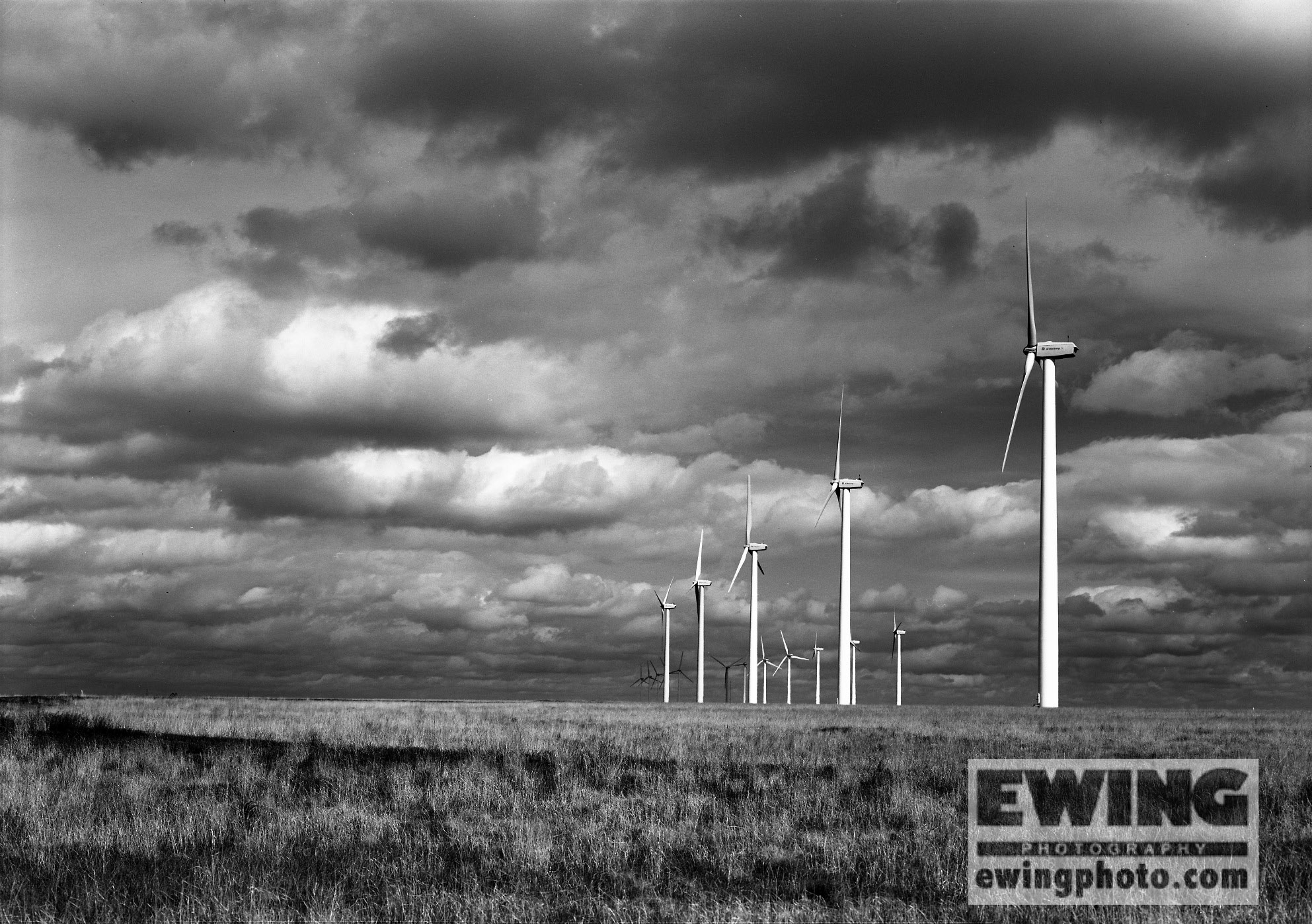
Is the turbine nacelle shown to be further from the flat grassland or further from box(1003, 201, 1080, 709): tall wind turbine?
the flat grassland

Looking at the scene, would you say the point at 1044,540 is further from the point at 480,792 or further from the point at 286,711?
the point at 480,792

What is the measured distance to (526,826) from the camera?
22469 mm

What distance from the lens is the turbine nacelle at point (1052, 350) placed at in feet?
297

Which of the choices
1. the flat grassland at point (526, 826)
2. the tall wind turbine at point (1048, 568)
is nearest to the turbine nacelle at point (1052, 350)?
the tall wind turbine at point (1048, 568)

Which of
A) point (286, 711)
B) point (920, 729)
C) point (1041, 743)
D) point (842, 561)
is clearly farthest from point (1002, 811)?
point (842, 561)

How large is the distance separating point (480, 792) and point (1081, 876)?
14.0 metres

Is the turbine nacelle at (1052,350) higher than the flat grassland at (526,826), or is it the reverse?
the turbine nacelle at (1052,350)

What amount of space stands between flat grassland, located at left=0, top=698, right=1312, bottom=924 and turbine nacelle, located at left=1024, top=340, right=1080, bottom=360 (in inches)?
1889

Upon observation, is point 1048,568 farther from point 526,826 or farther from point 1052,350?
point 526,826

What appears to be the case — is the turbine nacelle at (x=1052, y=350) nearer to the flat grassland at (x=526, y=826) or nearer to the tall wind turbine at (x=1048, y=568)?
the tall wind turbine at (x=1048, y=568)

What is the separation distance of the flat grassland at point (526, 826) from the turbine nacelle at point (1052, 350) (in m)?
48.0

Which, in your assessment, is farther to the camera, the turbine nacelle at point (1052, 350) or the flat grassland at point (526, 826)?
the turbine nacelle at point (1052, 350)

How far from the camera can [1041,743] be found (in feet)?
142

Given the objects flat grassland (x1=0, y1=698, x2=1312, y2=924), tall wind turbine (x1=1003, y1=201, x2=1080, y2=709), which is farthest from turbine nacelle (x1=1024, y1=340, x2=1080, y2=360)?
flat grassland (x1=0, y1=698, x2=1312, y2=924)
